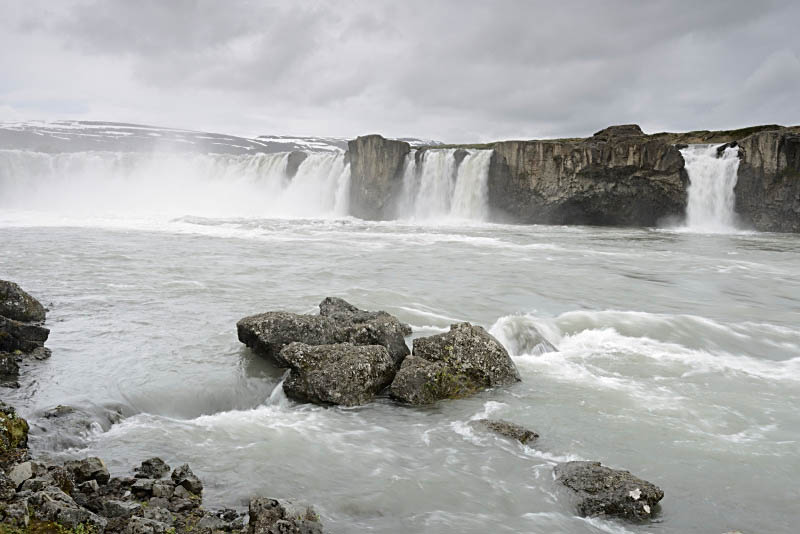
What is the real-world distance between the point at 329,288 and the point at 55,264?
9.85 m

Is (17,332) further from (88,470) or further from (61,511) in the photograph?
(61,511)

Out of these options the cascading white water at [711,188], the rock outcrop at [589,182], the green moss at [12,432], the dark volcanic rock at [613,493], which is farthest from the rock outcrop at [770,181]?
the green moss at [12,432]

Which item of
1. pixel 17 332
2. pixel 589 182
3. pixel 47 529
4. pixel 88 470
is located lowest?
pixel 17 332

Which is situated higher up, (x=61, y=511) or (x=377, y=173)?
(x=377, y=173)

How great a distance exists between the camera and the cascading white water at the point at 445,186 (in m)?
46.6

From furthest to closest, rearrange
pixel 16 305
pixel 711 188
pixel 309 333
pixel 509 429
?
A: pixel 711 188
pixel 16 305
pixel 309 333
pixel 509 429

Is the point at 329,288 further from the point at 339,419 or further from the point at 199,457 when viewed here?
the point at 199,457

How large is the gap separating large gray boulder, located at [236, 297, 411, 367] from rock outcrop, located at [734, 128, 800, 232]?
38504mm

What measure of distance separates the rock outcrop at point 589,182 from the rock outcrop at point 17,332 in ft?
126

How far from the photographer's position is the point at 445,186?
158 ft

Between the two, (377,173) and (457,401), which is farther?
(377,173)

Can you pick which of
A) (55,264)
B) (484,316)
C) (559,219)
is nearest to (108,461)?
(484,316)

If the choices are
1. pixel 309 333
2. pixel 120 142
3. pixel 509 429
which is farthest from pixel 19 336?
pixel 120 142

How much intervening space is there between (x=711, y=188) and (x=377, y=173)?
26223 millimetres
